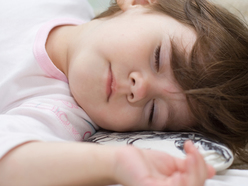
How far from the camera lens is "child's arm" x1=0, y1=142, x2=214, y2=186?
442 millimetres

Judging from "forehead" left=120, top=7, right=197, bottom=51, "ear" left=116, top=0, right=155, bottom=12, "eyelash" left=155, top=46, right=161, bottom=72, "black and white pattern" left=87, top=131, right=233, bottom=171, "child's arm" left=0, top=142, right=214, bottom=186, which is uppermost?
"ear" left=116, top=0, right=155, bottom=12

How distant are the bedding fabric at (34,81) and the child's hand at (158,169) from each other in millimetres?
281

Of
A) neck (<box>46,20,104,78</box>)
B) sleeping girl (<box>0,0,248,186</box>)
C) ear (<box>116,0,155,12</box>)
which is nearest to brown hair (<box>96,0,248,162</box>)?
sleeping girl (<box>0,0,248,186</box>)

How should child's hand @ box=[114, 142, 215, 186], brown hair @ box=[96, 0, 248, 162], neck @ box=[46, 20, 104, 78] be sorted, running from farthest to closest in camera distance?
neck @ box=[46, 20, 104, 78] → brown hair @ box=[96, 0, 248, 162] → child's hand @ box=[114, 142, 215, 186]

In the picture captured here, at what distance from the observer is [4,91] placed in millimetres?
891

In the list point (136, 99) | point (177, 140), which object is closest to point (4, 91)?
point (136, 99)

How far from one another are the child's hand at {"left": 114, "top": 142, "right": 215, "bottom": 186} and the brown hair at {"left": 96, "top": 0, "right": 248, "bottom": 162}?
0.32m

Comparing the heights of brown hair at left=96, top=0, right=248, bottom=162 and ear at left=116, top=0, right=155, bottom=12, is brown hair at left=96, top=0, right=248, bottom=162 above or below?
below

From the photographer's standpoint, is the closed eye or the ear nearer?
the closed eye

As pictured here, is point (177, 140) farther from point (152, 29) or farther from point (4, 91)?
point (4, 91)

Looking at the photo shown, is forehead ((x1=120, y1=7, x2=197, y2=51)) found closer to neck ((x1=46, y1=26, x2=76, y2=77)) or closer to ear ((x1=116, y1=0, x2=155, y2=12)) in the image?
ear ((x1=116, y1=0, x2=155, y2=12))

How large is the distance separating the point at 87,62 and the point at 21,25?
37 cm

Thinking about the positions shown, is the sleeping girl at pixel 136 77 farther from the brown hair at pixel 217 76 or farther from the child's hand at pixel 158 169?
the child's hand at pixel 158 169

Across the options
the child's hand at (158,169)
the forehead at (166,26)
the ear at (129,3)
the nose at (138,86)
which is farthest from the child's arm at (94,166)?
the ear at (129,3)
